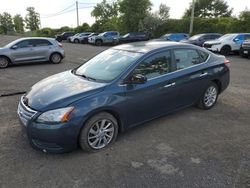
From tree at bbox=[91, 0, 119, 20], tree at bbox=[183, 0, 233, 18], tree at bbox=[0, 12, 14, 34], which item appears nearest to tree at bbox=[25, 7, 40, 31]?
tree at bbox=[0, 12, 14, 34]

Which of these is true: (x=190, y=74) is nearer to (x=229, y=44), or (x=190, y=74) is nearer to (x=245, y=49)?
(x=245, y=49)

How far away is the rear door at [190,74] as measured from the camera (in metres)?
4.73

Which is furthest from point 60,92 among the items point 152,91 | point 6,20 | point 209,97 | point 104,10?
point 6,20

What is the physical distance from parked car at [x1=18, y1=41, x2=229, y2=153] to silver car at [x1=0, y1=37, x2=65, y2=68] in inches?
331

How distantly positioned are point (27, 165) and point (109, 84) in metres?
1.65

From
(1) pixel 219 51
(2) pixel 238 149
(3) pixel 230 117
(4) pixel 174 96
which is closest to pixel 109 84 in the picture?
(4) pixel 174 96

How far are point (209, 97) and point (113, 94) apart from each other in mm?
2664

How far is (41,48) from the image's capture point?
12.6m

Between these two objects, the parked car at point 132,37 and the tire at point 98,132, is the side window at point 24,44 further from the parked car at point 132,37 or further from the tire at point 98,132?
the parked car at point 132,37

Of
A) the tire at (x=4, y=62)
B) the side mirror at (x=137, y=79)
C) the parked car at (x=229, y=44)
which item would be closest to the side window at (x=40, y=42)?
the tire at (x=4, y=62)

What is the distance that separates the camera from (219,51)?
16.5 m

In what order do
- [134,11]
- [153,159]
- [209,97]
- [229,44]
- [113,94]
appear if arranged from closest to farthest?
[153,159] < [113,94] < [209,97] < [229,44] < [134,11]

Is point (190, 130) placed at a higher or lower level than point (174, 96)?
lower

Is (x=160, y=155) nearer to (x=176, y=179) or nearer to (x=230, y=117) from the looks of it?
(x=176, y=179)
